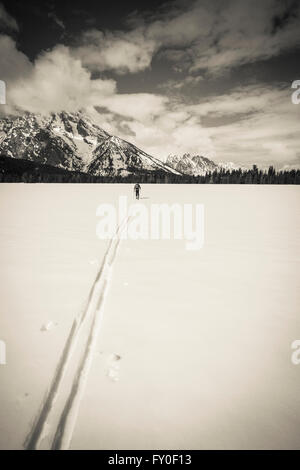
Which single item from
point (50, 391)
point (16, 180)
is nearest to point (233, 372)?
point (50, 391)

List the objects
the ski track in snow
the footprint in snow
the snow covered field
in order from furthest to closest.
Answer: the footprint in snow → the snow covered field → the ski track in snow

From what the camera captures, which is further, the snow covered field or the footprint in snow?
the footprint in snow

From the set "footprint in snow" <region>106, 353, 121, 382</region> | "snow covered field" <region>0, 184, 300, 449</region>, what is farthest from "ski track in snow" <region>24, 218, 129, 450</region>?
"footprint in snow" <region>106, 353, 121, 382</region>

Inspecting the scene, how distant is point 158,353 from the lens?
3816 millimetres

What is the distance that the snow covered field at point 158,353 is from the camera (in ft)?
9.12

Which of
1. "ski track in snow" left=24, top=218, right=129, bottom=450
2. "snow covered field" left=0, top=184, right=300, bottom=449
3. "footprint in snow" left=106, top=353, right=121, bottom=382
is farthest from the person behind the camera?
"footprint in snow" left=106, top=353, right=121, bottom=382

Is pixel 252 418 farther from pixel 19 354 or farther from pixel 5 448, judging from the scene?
pixel 19 354

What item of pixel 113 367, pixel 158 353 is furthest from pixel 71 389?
pixel 158 353

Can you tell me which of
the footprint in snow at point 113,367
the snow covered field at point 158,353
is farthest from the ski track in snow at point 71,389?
the footprint in snow at point 113,367

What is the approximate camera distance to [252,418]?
295 centimetres

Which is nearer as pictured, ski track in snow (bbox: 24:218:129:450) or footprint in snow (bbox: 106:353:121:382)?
ski track in snow (bbox: 24:218:129:450)

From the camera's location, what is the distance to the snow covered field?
2.78 meters

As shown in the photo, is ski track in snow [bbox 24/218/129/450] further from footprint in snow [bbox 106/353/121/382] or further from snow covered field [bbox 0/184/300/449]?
footprint in snow [bbox 106/353/121/382]

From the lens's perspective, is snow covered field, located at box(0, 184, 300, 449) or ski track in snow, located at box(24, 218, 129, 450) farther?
snow covered field, located at box(0, 184, 300, 449)
